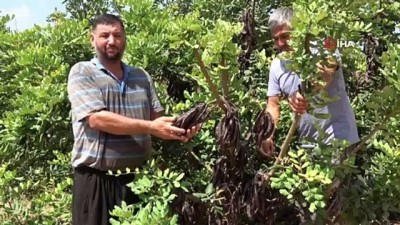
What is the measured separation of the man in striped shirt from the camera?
304 cm

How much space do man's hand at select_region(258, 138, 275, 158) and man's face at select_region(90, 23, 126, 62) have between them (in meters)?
0.84

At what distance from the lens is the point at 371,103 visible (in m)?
2.68

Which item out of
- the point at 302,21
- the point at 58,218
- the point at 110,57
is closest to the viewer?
the point at 302,21

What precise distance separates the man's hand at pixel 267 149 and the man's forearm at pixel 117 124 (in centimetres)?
48

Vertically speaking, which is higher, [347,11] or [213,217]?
[347,11]

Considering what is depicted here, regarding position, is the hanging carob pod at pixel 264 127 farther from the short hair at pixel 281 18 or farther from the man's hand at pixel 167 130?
the short hair at pixel 281 18

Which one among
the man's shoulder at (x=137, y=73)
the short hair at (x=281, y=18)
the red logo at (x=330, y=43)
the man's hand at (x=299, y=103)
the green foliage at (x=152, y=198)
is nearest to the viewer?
the red logo at (x=330, y=43)

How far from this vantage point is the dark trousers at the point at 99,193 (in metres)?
3.09

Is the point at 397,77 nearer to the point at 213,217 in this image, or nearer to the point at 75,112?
the point at 213,217

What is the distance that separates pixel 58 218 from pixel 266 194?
1.16 m

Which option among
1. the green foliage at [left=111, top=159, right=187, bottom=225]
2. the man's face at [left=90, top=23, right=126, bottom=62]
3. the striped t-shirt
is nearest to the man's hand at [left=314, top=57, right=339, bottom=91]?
the green foliage at [left=111, top=159, right=187, bottom=225]

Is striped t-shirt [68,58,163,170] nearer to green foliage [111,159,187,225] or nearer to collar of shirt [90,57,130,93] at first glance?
collar of shirt [90,57,130,93]

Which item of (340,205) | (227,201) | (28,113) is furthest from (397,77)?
(28,113)

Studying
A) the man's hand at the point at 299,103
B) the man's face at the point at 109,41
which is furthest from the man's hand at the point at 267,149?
the man's face at the point at 109,41
